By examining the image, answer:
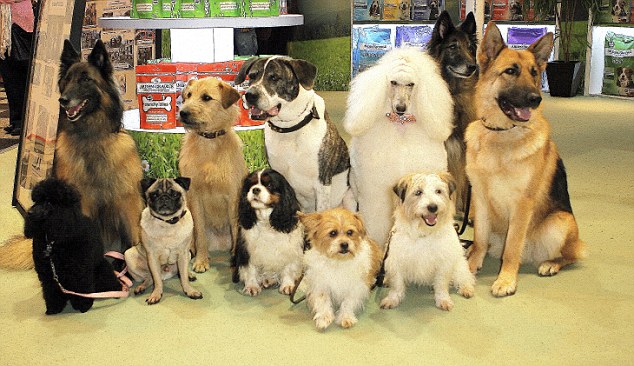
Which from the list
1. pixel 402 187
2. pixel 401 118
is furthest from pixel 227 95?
pixel 402 187

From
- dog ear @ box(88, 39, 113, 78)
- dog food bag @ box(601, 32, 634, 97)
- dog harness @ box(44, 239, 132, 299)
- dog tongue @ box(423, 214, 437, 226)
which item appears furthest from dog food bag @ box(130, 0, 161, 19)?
dog food bag @ box(601, 32, 634, 97)

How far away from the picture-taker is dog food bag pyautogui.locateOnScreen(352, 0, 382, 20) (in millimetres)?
11258

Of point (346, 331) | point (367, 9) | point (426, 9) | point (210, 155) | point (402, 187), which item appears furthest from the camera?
point (367, 9)

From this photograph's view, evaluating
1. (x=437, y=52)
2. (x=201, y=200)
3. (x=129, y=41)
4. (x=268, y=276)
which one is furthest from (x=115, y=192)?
(x=129, y=41)

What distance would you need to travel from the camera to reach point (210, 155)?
4.04 meters

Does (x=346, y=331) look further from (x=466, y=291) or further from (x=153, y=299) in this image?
(x=153, y=299)

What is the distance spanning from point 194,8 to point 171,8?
14 cm

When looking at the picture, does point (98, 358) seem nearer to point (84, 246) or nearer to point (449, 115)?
point (84, 246)

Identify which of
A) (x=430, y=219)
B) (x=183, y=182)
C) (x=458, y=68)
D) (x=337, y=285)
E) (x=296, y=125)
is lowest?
(x=337, y=285)

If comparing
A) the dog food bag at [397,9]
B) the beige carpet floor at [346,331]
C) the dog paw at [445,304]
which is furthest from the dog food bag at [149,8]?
the dog food bag at [397,9]

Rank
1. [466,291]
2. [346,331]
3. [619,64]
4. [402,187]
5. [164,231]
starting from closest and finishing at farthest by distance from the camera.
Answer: [346,331], [402,187], [164,231], [466,291], [619,64]

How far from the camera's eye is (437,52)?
477 cm

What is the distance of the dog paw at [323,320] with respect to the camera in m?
3.30

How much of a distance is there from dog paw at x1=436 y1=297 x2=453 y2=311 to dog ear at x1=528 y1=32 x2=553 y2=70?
135cm
